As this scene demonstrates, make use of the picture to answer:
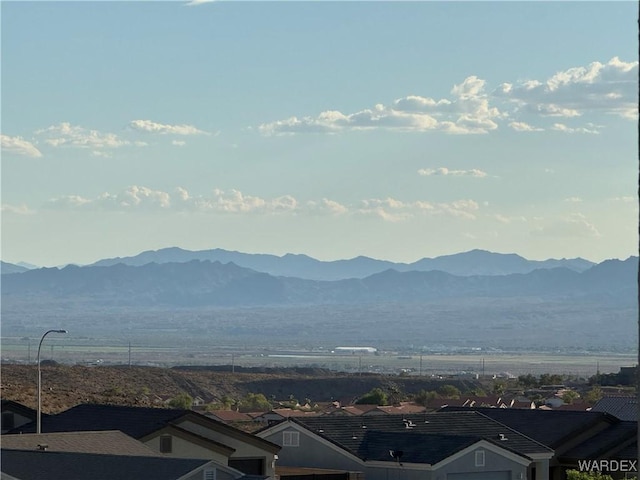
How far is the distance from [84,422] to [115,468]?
540 inches

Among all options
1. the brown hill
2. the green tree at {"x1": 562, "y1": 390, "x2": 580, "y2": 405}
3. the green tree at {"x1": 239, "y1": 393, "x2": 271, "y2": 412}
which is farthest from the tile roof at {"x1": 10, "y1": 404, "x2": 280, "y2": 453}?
the brown hill

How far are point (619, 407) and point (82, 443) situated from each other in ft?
142

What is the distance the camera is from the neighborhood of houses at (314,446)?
116 feet

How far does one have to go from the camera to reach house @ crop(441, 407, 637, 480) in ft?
185

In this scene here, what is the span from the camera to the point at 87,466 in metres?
34.6

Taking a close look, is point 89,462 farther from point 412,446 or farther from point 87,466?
point 412,446

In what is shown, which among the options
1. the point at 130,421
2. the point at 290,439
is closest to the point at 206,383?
the point at 290,439

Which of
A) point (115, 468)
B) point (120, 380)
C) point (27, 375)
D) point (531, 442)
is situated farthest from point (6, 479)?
point (120, 380)

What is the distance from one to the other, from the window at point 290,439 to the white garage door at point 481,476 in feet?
20.0

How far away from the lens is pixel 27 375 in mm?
122000

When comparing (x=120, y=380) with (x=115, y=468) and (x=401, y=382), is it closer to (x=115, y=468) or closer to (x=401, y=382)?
(x=401, y=382)

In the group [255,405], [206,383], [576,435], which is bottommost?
[255,405]

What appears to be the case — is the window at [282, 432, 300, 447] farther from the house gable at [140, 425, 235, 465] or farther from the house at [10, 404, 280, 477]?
the house gable at [140, 425, 235, 465]

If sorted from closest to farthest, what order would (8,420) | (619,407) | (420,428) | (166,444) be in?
1. (166,444)
2. (8,420)
3. (420,428)
4. (619,407)
